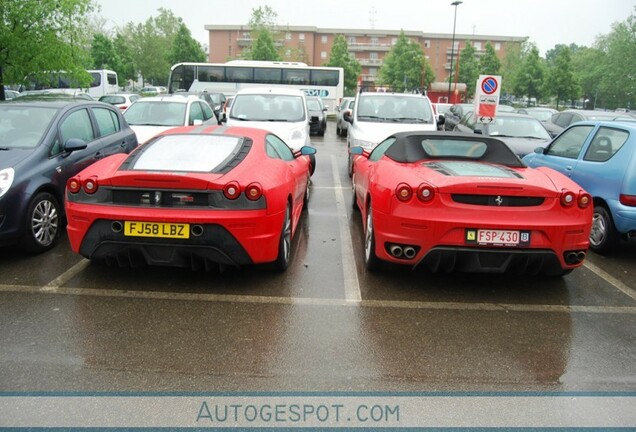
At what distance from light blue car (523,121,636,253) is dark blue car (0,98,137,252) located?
6.06 m

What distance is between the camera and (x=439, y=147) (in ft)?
18.7

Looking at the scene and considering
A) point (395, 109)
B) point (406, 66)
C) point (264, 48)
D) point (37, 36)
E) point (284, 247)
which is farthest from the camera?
point (406, 66)

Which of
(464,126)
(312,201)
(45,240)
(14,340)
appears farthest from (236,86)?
(14,340)

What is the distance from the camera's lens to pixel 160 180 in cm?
441

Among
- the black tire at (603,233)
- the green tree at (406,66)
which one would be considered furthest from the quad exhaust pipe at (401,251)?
the green tree at (406,66)

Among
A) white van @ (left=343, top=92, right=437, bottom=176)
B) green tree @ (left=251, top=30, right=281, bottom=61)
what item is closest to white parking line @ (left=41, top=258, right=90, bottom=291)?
white van @ (left=343, top=92, right=437, bottom=176)

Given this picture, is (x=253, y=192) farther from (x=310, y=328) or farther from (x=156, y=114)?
(x=156, y=114)

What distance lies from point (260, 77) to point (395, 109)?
929 inches

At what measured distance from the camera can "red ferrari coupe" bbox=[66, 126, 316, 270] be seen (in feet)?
14.4

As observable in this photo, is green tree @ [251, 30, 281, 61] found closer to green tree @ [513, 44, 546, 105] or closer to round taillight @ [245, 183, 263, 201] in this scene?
green tree @ [513, 44, 546, 105]

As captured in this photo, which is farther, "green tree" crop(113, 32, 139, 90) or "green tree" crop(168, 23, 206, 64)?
"green tree" crop(168, 23, 206, 64)

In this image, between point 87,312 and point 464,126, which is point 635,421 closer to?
point 87,312

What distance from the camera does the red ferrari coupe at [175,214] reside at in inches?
172

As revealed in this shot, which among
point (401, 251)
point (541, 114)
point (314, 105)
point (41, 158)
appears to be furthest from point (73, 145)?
point (541, 114)
